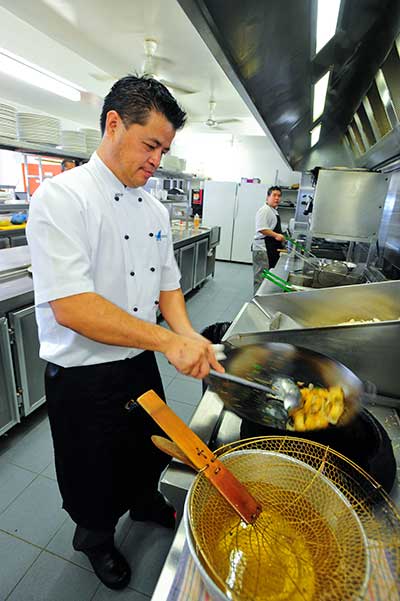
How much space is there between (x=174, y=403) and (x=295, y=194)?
23.2ft

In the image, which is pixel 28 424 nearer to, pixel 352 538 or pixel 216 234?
pixel 352 538

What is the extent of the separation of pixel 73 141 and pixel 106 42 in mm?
1159

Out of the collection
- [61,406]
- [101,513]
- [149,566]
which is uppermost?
[61,406]

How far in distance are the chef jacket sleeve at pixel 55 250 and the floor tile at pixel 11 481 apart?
1279 millimetres

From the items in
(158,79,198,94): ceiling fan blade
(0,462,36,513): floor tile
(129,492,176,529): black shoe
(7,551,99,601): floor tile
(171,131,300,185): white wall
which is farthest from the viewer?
(171,131,300,185): white wall

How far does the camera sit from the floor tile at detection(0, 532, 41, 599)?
1228mm

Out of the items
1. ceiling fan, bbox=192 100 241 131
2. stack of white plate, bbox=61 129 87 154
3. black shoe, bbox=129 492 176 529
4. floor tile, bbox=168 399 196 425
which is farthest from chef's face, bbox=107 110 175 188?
ceiling fan, bbox=192 100 241 131

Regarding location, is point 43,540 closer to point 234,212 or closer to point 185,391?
point 185,391

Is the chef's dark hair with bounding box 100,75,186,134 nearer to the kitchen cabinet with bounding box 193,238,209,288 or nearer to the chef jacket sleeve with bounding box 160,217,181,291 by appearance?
the chef jacket sleeve with bounding box 160,217,181,291

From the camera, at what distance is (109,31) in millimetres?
3285

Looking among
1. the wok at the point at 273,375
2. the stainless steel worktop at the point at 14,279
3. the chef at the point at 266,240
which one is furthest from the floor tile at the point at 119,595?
the chef at the point at 266,240

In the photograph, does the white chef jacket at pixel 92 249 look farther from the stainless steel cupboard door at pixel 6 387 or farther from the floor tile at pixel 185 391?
the floor tile at pixel 185 391

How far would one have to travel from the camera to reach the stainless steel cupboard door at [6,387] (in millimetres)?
1686

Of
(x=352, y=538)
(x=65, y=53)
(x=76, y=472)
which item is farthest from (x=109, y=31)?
(x=352, y=538)
